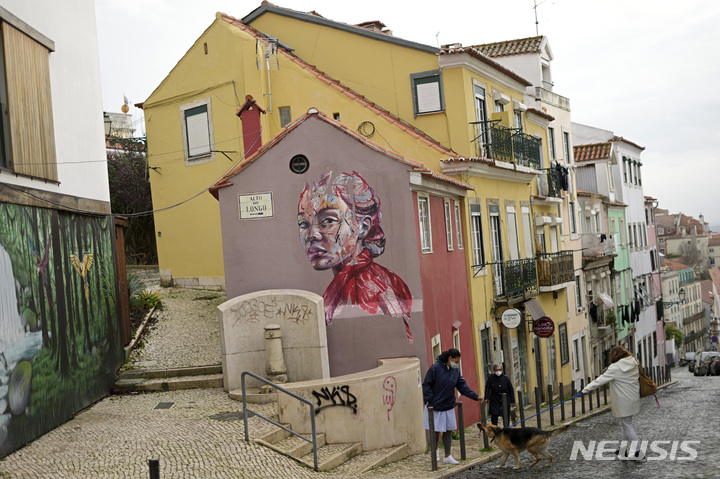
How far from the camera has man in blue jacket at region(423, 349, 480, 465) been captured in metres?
12.7

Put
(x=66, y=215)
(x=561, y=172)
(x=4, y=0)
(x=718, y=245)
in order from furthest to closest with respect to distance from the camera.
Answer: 1. (x=718, y=245)
2. (x=561, y=172)
3. (x=66, y=215)
4. (x=4, y=0)

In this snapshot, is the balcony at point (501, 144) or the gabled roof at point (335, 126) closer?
the gabled roof at point (335, 126)

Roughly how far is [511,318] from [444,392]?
362 inches

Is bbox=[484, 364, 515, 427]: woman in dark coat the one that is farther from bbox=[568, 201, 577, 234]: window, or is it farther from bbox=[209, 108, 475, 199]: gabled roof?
bbox=[568, 201, 577, 234]: window

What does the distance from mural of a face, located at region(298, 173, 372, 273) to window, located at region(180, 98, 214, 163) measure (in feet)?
31.8

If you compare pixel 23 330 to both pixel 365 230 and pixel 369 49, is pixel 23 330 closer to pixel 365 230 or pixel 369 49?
pixel 365 230

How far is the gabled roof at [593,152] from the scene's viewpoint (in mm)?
43906

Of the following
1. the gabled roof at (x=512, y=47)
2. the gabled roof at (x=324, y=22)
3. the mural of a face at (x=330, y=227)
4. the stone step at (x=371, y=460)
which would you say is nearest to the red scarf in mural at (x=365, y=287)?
the mural of a face at (x=330, y=227)

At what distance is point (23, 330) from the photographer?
12.6 metres

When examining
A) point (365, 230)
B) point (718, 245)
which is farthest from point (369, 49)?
point (718, 245)

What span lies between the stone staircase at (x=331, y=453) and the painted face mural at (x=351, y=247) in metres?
3.99

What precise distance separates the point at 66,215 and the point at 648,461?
10.8 metres

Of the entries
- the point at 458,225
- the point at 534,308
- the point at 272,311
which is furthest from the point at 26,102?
the point at 534,308

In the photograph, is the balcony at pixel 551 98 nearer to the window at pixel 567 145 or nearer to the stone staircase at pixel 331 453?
the window at pixel 567 145
